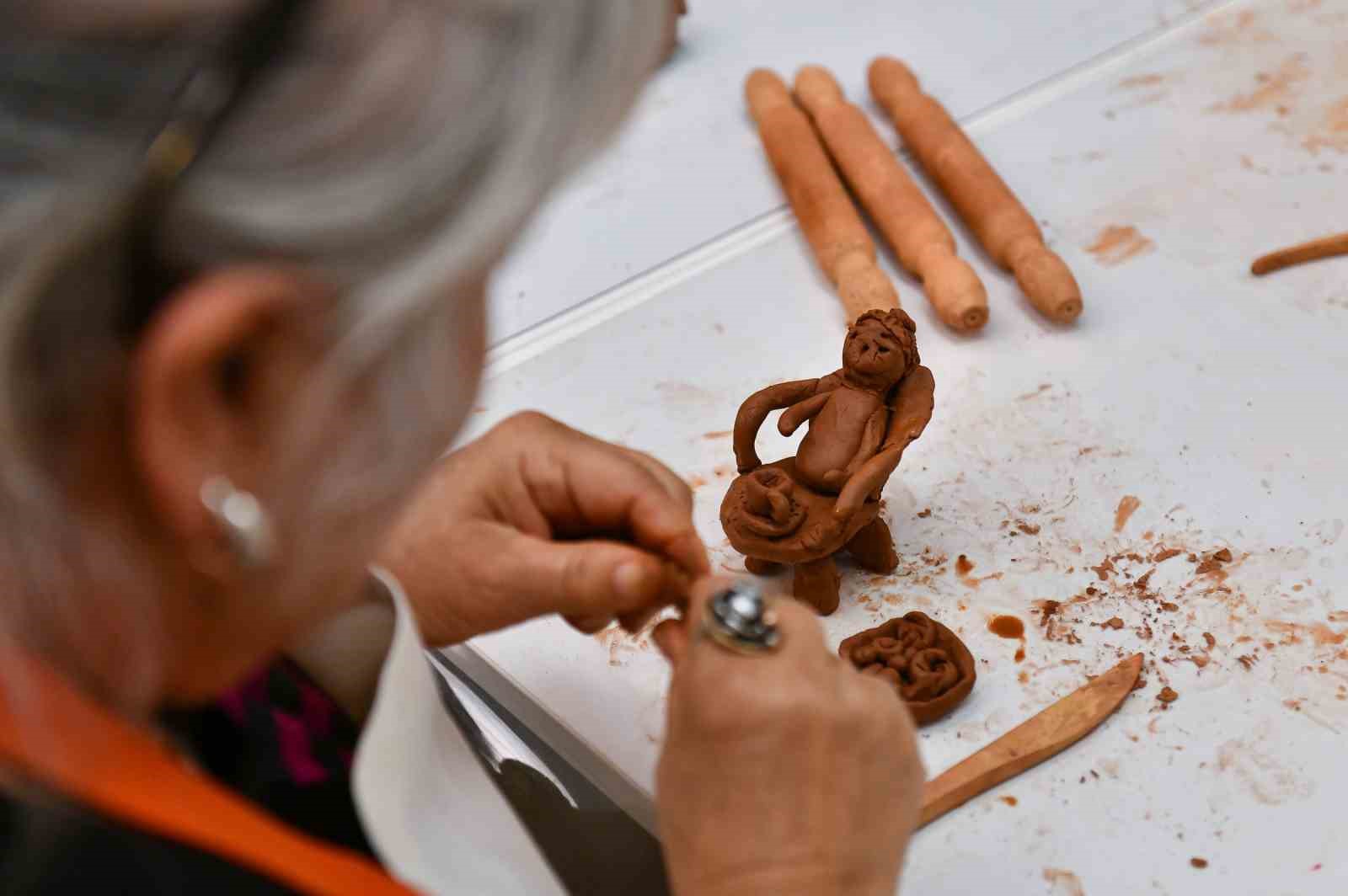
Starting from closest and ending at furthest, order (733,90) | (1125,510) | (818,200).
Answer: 1. (1125,510)
2. (818,200)
3. (733,90)

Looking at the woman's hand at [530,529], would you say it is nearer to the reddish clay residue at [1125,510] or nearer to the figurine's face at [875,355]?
the figurine's face at [875,355]

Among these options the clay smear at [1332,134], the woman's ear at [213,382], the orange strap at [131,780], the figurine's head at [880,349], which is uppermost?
the woman's ear at [213,382]

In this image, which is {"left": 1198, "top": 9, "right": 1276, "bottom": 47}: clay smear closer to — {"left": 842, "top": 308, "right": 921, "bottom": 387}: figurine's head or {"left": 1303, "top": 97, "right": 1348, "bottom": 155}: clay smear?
{"left": 1303, "top": 97, "right": 1348, "bottom": 155}: clay smear

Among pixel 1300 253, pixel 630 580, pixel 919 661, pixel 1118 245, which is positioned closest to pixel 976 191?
pixel 1118 245

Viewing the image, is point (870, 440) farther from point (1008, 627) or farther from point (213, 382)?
point (213, 382)

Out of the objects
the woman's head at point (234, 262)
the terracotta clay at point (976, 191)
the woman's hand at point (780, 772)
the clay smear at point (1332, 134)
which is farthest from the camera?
the clay smear at point (1332, 134)

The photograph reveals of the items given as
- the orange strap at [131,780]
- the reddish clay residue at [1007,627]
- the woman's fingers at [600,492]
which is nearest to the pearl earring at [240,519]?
the orange strap at [131,780]

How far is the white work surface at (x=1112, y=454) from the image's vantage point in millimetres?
1276

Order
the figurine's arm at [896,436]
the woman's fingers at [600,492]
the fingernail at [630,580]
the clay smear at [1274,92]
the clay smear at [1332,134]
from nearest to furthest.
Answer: the fingernail at [630,580] → the woman's fingers at [600,492] → the figurine's arm at [896,436] → the clay smear at [1332,134] → the clay smear at [1274,92]

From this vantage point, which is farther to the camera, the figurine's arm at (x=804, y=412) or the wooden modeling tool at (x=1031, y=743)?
the figurine's arm at (x=804, y=412)

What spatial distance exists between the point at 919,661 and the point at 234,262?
3.08ft

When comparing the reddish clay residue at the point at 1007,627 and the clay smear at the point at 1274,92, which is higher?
the reddish clay residue at the point at 1007,627

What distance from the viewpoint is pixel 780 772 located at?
3.22 ft

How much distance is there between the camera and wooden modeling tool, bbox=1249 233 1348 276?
1848 mm
